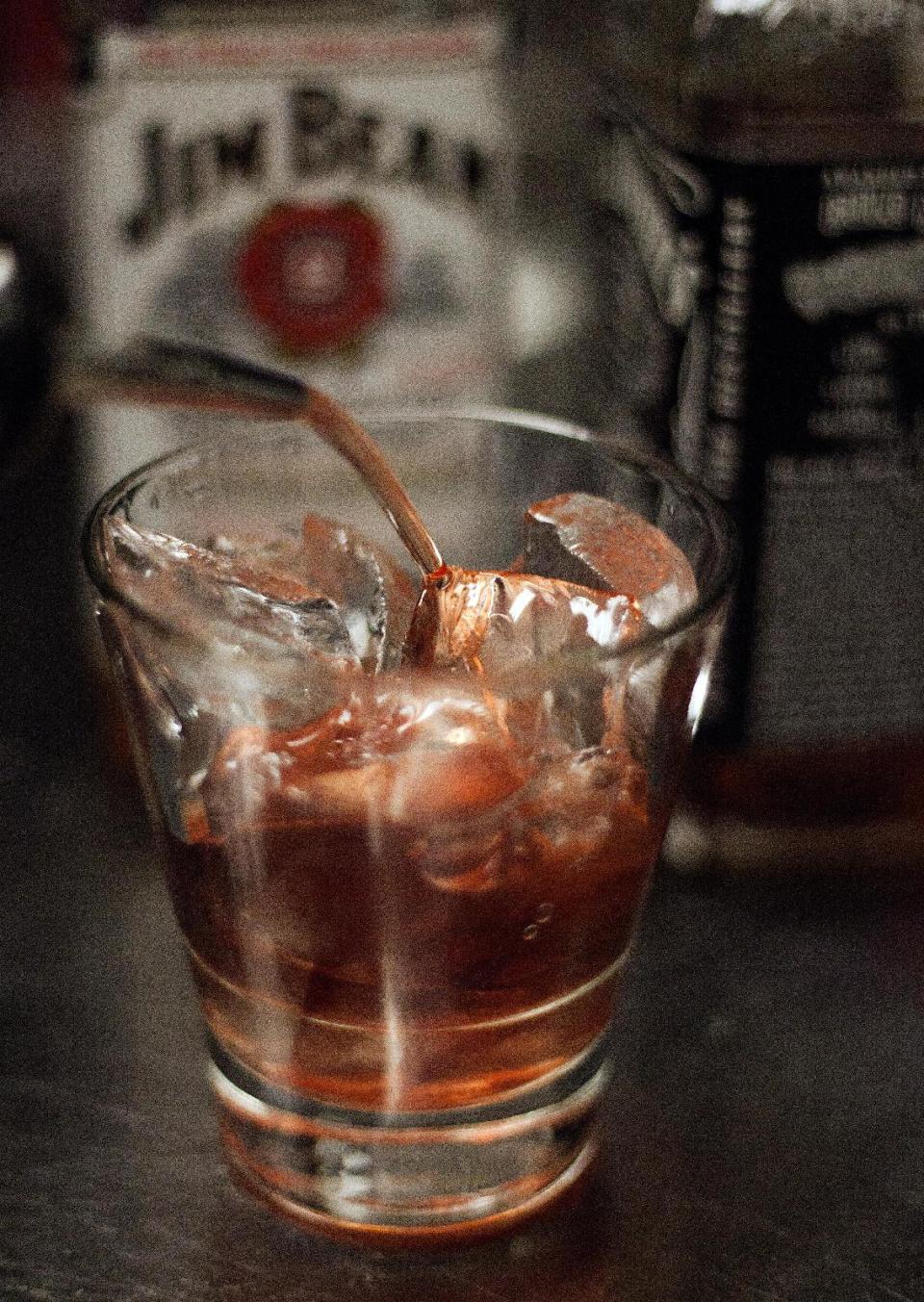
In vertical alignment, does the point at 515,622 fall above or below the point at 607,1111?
above

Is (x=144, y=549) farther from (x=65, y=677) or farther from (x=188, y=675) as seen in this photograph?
(x=65, y=677)

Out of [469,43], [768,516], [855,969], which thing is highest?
[469,43]

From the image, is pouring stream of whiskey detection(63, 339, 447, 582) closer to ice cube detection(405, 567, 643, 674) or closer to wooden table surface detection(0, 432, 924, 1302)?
ice cube detection(405, 567, 643, 674)

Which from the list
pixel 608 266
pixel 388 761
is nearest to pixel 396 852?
pixel 388 761

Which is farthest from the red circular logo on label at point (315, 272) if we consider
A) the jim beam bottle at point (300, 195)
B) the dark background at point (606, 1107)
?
the dark background at point (606, 1107)

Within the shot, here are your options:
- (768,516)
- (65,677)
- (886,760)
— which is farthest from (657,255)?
(65,677)

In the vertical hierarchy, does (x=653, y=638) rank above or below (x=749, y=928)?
above

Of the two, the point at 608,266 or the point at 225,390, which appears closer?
the point at 225,390

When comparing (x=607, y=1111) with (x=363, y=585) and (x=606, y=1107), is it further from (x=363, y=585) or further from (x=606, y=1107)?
(x=363, y=585)
